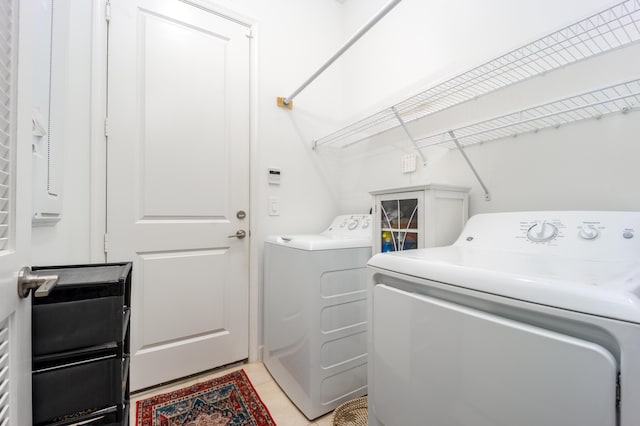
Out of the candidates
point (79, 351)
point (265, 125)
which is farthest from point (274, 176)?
point (79, 351)

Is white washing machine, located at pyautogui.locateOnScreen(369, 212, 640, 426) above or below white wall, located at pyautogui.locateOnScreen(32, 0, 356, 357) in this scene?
below

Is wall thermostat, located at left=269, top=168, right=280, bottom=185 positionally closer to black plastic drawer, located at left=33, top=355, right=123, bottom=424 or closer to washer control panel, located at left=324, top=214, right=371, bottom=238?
washer control panel, located at left=324, top=214, right=371, bottom=238

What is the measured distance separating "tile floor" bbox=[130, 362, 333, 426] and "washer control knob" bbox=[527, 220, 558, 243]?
1.30 meters

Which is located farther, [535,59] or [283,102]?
[283,102]

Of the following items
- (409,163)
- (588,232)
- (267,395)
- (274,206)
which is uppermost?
(409,163)

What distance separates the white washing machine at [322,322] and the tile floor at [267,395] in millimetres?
38

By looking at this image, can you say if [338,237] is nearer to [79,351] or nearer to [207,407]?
[207,407]

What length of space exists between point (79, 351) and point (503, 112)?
6.28ft

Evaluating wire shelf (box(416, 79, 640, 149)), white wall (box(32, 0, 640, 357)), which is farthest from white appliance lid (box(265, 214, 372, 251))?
wire shelf (box(416, 79, 640, 149))

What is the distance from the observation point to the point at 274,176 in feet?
7.03

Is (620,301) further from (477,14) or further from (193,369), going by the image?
(193,369)

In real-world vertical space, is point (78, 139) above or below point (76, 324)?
above

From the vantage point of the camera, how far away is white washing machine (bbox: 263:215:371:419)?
145 cm

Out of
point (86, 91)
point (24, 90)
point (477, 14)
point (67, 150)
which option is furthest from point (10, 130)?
point (477, 14)
